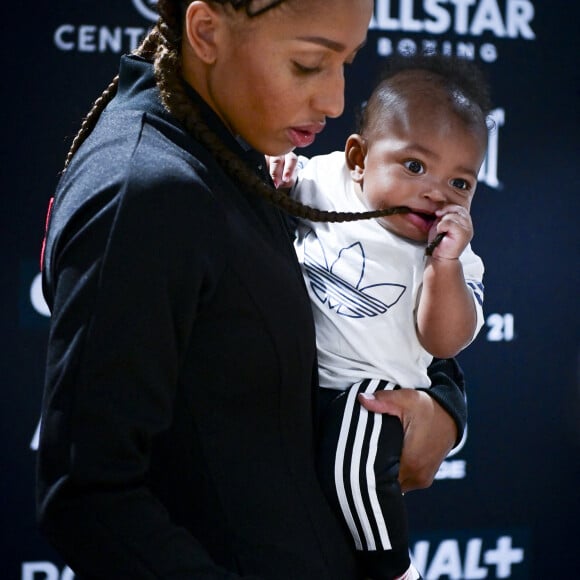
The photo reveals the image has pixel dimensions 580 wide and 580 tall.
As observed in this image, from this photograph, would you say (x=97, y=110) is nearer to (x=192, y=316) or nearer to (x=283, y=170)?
(x=192, y=316)

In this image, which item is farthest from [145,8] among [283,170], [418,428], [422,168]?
[418,428]

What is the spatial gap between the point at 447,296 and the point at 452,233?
86mm

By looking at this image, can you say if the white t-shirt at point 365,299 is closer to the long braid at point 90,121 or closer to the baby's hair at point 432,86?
the baby's hair at point 432,86

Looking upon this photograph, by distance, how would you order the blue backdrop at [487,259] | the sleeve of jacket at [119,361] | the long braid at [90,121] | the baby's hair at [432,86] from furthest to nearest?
the blue backdrop at [487,259], the baby's hair at [432,86], the long braid at [90,121], the sleeve of jacket at [119,361]

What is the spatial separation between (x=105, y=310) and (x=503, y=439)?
1996 millimetres

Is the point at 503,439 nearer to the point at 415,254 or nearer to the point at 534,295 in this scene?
the point at 534,295

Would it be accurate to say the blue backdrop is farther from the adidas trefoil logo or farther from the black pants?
the black pants

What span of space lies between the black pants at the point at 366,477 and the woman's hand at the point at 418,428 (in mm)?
14

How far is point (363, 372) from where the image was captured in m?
1.36

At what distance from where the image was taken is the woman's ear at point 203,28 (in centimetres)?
95

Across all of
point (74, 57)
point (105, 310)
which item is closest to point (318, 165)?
point (105, 310)

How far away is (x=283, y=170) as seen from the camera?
151 centimetres

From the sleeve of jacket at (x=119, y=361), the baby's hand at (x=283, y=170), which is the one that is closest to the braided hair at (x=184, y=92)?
the sleeve of jacket at (x=119, y=361)

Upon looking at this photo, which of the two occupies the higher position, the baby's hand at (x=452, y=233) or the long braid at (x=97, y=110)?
the long braid at (x=97, y=110)
